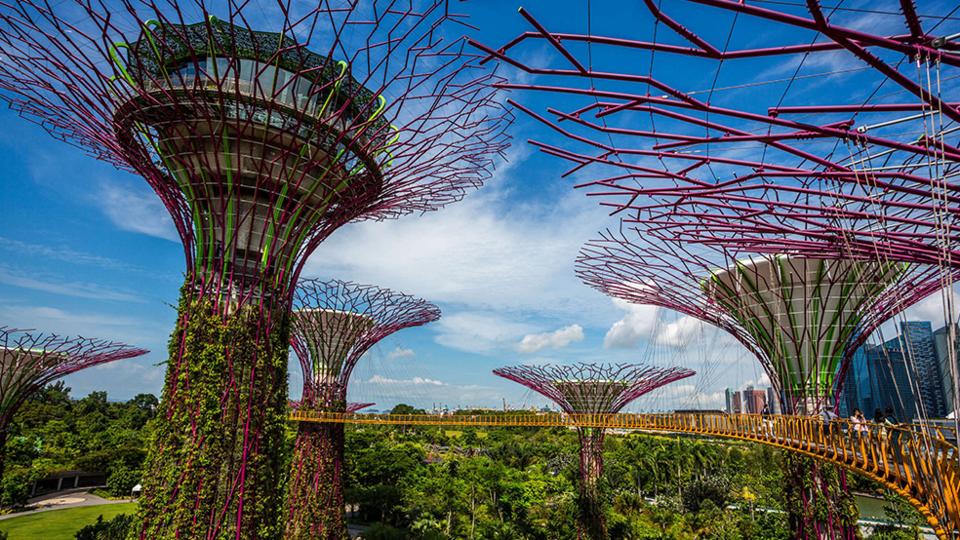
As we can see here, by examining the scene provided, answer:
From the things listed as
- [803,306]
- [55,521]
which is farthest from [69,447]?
[803,306]

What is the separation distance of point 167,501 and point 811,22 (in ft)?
39.4

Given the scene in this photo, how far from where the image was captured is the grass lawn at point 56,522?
25.3 meters

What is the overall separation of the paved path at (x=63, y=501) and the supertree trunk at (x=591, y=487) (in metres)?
32.1

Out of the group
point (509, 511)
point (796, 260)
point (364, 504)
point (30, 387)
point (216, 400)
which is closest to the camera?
point (216, 400)

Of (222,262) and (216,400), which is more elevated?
(222,262)

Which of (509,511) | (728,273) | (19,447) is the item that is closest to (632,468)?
(509,511)

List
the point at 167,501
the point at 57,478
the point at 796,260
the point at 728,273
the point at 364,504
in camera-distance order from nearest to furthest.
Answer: the point at 167,501 → the point at 796,260 → the point at 728,273 → the point at 364,504 → the point at 57,478

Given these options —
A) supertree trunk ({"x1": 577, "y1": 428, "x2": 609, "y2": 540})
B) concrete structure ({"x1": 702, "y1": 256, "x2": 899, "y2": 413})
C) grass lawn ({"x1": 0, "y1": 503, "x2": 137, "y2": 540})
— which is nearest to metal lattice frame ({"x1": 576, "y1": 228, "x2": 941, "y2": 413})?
concrete structure ({"x1": 702, "y1": 256, "x2": 899, "y2": 413})

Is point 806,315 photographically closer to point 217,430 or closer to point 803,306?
point 803,306

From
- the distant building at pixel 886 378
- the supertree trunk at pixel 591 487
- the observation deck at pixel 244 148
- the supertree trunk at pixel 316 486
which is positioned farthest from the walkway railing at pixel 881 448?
the supertree trunk at pixel 316 486

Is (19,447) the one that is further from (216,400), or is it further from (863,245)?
(863,245)

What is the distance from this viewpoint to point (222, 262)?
443 inches

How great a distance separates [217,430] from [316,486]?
10.4 meters

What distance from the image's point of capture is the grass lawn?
2528 centimetres
